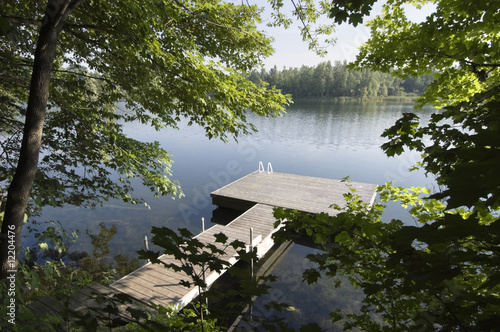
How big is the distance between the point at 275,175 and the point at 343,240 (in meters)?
13.8

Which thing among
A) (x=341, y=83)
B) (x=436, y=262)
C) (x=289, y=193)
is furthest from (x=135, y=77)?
(x=341, y=83)

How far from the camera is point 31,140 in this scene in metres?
3.14

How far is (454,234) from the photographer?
80 cm

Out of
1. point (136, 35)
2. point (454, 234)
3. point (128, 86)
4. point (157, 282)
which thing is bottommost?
point (157, 282)

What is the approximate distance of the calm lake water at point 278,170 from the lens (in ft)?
28.3

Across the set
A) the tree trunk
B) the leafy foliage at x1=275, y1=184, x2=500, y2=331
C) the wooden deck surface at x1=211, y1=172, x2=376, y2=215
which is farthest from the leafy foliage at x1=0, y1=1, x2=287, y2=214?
the wooden deck surface at x1=211, y1=172, x2=376, y2=215

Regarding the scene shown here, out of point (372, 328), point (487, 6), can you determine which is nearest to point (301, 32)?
Result: point (487, 6)

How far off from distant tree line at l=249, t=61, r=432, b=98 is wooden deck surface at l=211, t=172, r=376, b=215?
5371 cm

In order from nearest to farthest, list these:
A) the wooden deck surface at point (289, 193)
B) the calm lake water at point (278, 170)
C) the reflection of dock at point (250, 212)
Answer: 1. the reflection of dock at point (250, 212)
2. the calm lake water at point (278, 170)
3. the wooden deck surface at point (289, 193)

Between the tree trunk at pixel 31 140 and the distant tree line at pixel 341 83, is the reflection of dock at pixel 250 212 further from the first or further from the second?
the distant tree line at pixel 341 83

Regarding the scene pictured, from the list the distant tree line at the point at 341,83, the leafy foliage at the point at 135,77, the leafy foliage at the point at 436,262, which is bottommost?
the leafy foliage at the point at 436,262

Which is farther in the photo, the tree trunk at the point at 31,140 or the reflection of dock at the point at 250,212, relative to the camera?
the reflection of dock at the point at 250,212

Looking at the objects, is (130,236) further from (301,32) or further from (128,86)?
(301,32)

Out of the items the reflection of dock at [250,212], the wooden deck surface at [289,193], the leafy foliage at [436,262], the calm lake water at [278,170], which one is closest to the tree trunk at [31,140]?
the reflection of dock at [250,212]
